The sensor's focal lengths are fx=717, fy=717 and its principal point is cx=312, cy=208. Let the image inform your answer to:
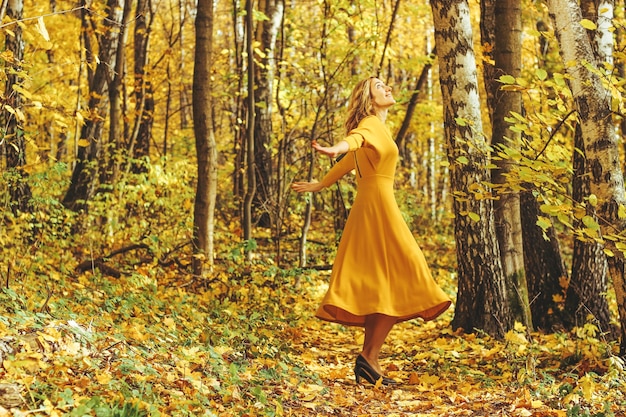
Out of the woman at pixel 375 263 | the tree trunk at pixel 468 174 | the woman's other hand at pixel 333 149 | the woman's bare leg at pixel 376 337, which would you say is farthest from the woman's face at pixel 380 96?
the woman's bare leg at pixel 376 337

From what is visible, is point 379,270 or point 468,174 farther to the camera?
point 468,174

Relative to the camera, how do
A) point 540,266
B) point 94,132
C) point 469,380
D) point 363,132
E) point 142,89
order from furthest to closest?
point 142,89 < point 94,132 < point 540,266 < point 469,380 < point 363,132

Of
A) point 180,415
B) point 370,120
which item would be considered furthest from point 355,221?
point 180,415

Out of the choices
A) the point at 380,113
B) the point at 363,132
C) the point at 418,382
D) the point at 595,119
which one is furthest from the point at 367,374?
the point at 595,119

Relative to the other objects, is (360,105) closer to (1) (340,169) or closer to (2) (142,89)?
(1) (340,169)

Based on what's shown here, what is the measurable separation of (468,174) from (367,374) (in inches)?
93.2

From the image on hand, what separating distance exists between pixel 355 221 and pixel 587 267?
12.1 ft

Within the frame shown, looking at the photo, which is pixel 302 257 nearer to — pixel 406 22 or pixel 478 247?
pixel 478 247

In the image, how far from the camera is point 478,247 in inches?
276

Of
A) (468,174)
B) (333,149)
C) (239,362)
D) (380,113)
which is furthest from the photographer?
(468,174)

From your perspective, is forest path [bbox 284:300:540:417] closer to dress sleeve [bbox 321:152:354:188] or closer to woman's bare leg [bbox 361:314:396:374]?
woman's bare leg [bbox 361:314:396:374]

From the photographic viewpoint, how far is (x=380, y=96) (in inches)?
228

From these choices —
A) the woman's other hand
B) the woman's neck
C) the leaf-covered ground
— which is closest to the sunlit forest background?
the leaf-covered ground

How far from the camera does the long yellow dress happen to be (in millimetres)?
5562
